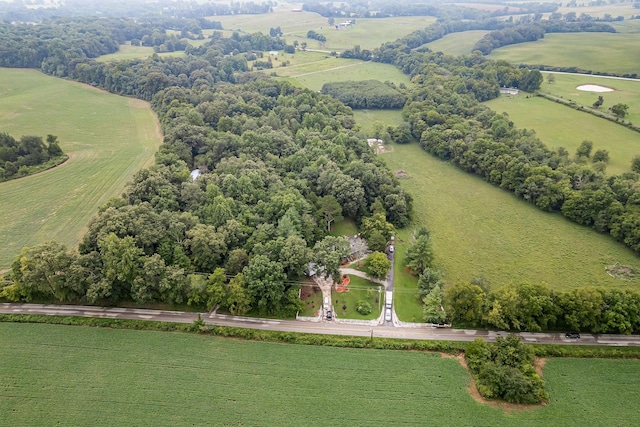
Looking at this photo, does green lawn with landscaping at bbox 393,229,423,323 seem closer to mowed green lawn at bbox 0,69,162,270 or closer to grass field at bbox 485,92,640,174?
mowed green lawn at bbox 0,69,162,270

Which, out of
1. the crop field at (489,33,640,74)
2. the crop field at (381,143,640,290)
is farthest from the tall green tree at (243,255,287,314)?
the crop field at (489,33,640,74)

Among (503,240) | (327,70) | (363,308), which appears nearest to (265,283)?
(363,308)

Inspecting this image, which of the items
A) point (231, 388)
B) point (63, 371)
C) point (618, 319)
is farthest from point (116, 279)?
point (618, 319)

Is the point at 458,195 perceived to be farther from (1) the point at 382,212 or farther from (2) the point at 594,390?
(2) the point at 594,390

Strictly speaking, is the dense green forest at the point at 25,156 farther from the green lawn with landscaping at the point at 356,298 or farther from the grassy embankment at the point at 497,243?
the grassy embankment at the point at 497,243

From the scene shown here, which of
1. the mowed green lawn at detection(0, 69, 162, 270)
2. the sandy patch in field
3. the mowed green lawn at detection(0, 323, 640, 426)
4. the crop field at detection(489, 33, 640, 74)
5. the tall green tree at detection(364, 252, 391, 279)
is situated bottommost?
the mowed green lawn at detection(0, 323, 640, 426)

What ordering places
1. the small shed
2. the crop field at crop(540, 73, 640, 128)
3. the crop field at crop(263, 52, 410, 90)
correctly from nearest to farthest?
the small shed, the crop field at crop(540, 73, 640, 128), the crop field at crop(263, 52, 410, 90)

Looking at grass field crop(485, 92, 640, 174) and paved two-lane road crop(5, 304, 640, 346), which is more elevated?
grass field crop(485, 92, 640, 174)
